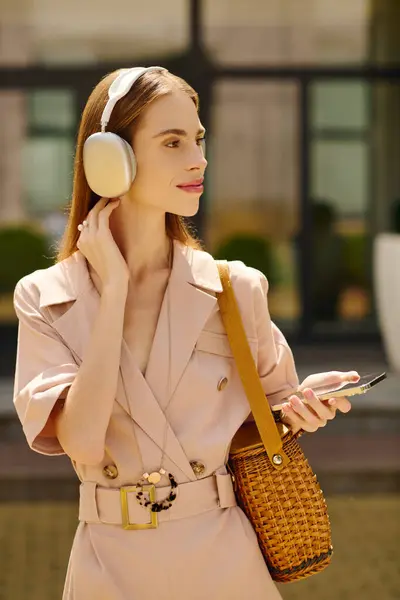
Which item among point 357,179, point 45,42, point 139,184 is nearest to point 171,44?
point 45,42

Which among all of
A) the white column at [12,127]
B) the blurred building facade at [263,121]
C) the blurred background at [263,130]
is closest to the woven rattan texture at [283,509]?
the blurred background at [263,130]

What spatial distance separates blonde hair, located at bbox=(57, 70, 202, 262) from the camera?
8.60 feet

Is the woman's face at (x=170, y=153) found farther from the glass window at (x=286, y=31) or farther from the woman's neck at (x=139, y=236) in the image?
the glass window at (x=286, y=31)

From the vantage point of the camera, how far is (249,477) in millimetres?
2641

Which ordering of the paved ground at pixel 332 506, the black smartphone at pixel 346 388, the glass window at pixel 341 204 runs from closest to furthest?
the black smartphone at pixel 346 388
the paved ground at pixel 332 506
the glass window at pixel 341 204

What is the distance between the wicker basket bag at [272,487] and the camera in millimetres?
2641

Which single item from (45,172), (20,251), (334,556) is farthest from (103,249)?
(20,251)

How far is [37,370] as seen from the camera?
258 cm

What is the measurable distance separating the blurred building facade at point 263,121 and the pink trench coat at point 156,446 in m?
10.9

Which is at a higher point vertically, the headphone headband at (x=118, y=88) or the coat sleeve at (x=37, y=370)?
the headphone headband at (x=118, y=88)

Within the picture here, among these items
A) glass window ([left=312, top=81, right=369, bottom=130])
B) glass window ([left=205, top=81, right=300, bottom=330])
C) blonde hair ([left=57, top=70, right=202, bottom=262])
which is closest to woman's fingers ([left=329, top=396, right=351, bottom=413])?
blonde hair ([left=57, top=70, right=202, bottom=262])

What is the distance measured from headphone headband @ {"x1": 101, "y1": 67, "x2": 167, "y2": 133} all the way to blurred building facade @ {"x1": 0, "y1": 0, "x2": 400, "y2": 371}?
1082 centimetres

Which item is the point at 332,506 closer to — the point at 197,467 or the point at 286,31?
the point at 197,467

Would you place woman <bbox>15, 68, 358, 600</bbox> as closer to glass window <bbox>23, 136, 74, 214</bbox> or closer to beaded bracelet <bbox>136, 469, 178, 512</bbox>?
beaded bracelet <bbox>136, 469, 178, 512</bbox>
